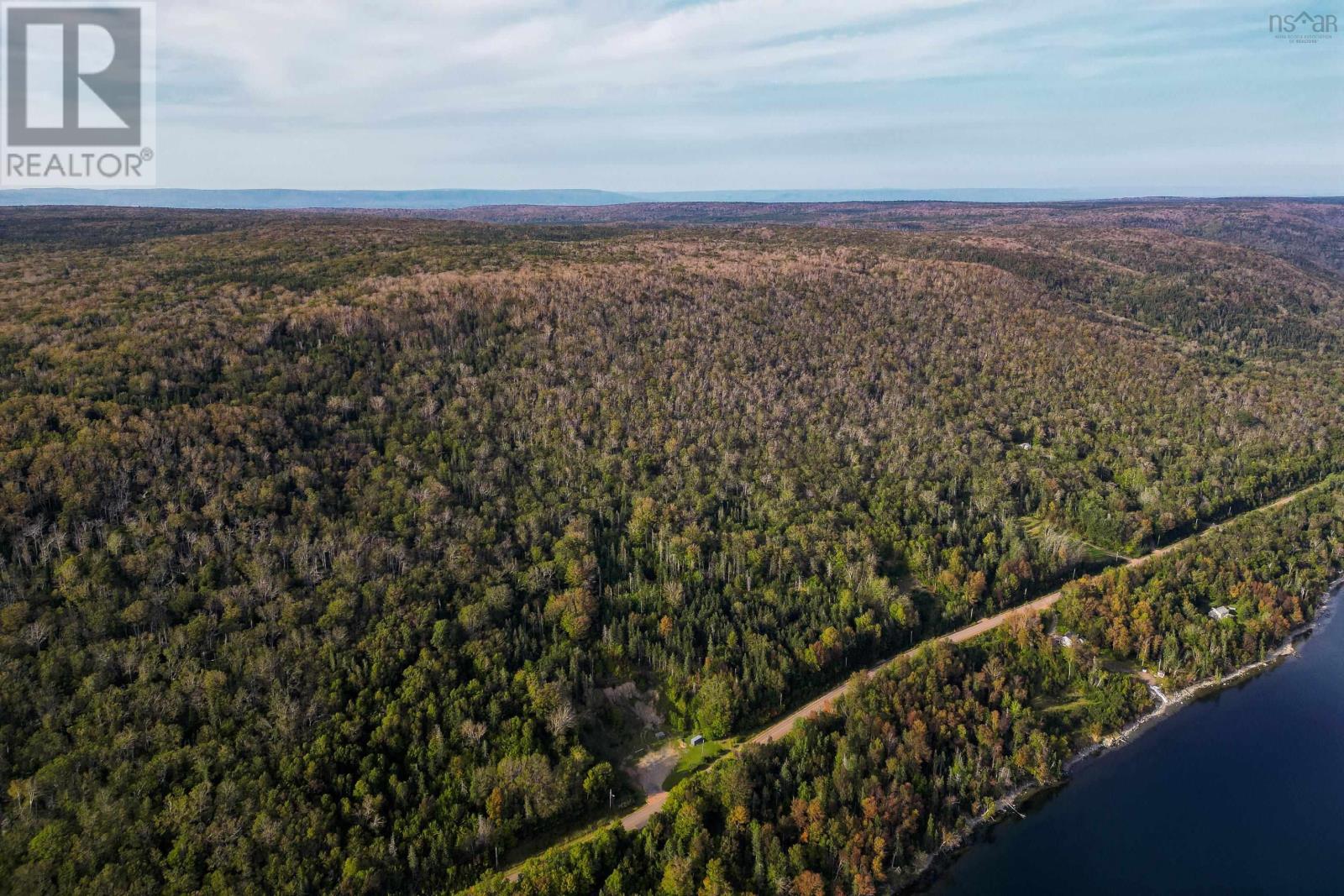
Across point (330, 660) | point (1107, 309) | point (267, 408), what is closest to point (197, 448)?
point (267, 408)

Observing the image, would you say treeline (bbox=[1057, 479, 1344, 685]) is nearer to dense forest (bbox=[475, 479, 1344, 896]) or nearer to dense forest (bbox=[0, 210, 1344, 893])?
dense forest (bbox=[475, 479, 1344, 896])

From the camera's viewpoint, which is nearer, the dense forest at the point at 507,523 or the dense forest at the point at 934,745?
the dense forest at the point at 934,745

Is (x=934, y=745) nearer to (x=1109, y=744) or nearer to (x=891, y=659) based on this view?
(x=891, y=659)

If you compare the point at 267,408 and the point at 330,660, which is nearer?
the point at 330,660

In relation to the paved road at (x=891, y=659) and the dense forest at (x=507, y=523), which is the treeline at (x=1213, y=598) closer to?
the dense forest at (x=507, y=523)

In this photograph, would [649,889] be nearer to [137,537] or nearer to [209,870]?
[209,870]

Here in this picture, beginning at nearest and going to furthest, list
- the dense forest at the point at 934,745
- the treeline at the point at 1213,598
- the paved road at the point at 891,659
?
1. the dense forest at the point at 934,745
2. the paved road at the point at 891,659
3. the treeline at the point at 1213,598

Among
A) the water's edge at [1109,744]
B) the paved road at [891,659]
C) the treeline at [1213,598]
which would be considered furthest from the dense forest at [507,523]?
the water's edge at [1109,744]

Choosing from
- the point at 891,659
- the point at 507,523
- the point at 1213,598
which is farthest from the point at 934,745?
the point at 507,523
